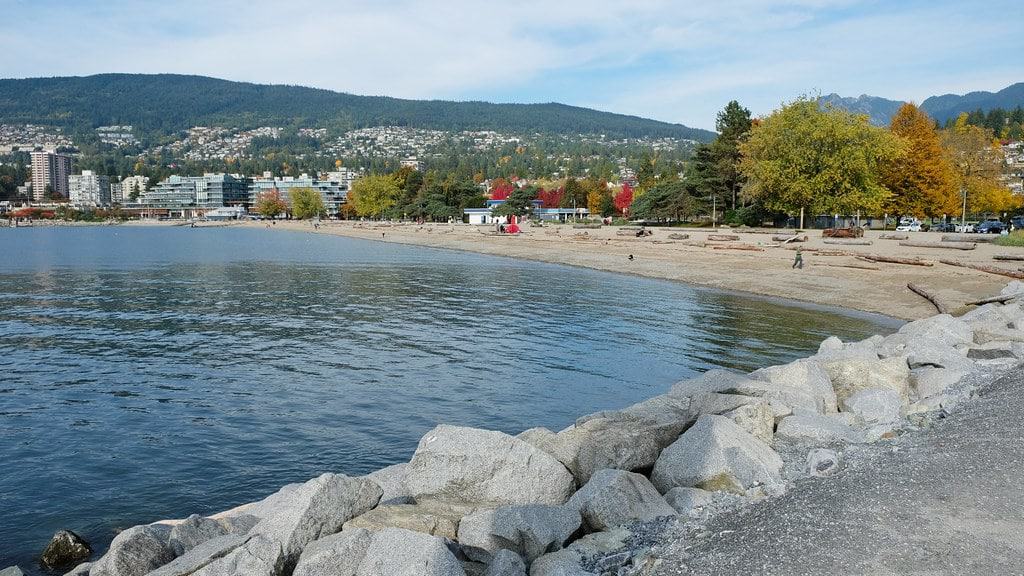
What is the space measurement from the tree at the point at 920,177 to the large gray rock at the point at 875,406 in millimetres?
71943

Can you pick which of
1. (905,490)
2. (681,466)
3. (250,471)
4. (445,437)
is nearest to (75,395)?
(250,471)

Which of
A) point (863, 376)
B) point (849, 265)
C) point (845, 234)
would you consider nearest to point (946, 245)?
point (849, 265)

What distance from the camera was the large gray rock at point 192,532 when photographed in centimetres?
777

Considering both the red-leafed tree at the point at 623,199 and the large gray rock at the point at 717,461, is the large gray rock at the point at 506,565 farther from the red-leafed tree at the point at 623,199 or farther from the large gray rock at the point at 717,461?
the red-leafed tree at the point at 623,199

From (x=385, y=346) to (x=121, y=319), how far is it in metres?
12.6

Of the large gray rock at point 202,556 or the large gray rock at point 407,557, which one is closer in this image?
the large gray rock at point 407,557

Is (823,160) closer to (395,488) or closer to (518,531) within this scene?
(395,488)

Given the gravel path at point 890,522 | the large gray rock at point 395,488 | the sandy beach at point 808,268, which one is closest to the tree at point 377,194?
the sandy beach at point 808,268

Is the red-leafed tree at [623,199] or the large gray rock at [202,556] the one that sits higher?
the red-leafed tree at [623,199]

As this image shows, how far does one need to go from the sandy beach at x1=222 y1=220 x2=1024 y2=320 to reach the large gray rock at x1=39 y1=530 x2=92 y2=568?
26102 millimetres

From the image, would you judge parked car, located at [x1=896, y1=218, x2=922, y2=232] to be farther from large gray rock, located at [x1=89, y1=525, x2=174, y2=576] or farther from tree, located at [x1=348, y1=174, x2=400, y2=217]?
tree, located at [x1=348, y1=174, x2=400, y2=217]

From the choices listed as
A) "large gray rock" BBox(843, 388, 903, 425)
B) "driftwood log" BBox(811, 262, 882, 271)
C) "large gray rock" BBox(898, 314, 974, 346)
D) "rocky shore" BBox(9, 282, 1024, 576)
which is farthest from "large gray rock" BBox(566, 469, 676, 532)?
"driftwood log" BBox(811, 262, 882, 271)

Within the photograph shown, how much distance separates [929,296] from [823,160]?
45.0 metres

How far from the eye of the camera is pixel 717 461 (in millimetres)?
7922
